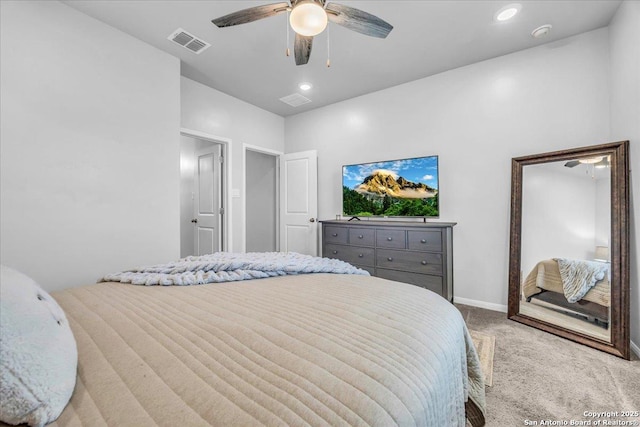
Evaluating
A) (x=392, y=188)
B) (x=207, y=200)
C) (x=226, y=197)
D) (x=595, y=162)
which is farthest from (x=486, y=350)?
(x=207, y=200)

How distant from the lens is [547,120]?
9.00 feet

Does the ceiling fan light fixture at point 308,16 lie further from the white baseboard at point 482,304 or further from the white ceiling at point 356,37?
the white baseboard at point 482,304

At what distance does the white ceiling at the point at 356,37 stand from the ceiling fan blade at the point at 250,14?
0.45 metres

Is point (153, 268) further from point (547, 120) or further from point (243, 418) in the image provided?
point (547, 120)

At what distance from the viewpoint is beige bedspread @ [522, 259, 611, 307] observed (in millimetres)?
2230

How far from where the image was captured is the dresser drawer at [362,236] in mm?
3367

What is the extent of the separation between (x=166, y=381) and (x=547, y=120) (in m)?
3.63

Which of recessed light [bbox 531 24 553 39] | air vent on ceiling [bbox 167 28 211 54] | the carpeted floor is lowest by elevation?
the carpeted floor

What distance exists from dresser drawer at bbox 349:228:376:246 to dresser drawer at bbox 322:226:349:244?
0.10 metres

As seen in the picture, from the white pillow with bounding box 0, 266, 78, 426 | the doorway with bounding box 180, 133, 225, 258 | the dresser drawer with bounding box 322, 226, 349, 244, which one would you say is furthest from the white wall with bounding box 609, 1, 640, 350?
the doorway with bounding box 180, 133, 225, 258

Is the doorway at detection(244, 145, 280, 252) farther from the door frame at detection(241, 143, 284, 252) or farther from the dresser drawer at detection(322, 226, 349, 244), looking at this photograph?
the dresser drawer at detection(322, 226, 349, 244)

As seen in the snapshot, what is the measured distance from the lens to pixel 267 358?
0.68m

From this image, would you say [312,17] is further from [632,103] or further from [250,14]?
[632,103]

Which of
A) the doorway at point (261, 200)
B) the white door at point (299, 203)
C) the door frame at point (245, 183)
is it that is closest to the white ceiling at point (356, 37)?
the door frame at point (245, 183)
